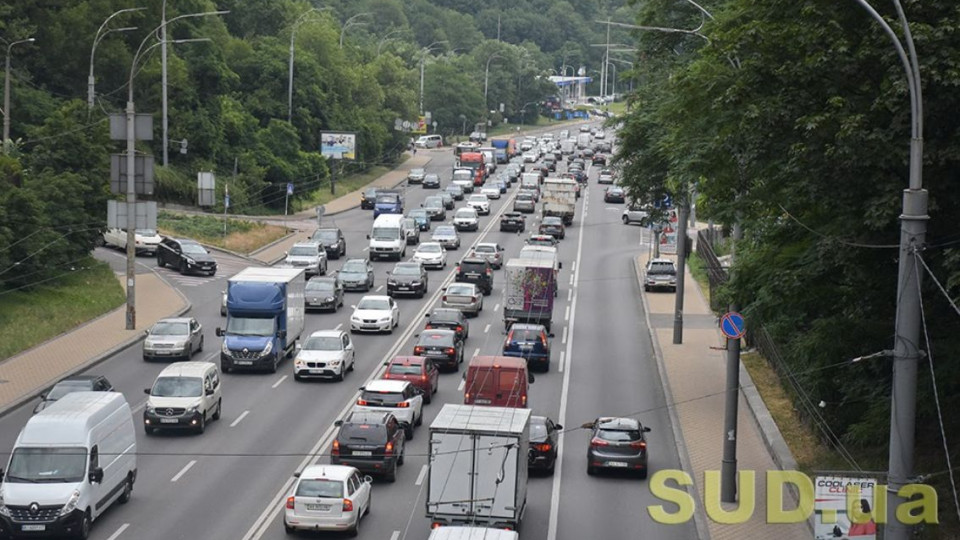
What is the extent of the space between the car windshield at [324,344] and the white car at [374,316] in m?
7.09

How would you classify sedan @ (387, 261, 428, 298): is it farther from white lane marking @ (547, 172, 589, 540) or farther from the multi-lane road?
white lane marking @ (547, 172, 589, 540)

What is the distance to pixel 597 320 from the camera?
184 feet

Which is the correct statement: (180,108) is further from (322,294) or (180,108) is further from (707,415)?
(707,415)

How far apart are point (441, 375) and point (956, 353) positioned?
21.2 meters

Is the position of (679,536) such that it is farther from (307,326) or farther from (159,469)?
(307,326)

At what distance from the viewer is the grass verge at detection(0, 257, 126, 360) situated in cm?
4822

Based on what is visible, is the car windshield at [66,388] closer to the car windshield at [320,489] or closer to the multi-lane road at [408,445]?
the multi-lane road at [408,445]

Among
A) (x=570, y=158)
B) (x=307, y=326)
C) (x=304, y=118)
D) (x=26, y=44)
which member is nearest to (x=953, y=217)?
(x=307, y=326)

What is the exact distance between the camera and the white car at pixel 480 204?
3533 inches

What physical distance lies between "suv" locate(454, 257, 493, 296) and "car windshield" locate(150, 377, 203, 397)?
84.7 ft

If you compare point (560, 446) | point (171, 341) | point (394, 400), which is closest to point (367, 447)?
point (394, 400)

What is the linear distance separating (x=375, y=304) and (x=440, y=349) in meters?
7.52

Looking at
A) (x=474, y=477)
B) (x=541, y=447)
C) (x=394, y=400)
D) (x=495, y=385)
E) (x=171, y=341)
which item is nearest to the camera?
(x=474, y=477)

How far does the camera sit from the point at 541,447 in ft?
106
